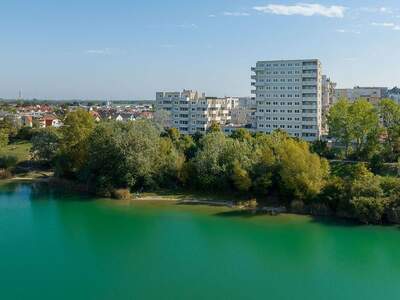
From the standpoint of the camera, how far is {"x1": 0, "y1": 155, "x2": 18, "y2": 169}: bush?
37.8 meters

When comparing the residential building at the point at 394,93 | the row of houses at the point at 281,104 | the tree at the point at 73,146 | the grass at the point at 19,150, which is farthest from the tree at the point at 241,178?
the residential building at the point at 394,93

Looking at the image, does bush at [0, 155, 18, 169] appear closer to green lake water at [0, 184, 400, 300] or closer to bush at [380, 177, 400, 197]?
green lake water at [0, 184, 400, 300]

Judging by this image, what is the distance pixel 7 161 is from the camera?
37844mm

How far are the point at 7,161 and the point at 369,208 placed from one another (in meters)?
29.0

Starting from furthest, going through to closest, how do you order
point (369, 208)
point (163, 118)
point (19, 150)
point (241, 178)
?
1. point (163, 118)
2. point (19, 150)
3. point (241, 178)
4. point (369, 208)

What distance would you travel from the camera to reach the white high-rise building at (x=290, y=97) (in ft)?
143

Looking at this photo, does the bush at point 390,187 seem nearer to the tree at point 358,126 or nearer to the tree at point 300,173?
the tree at point 300,173

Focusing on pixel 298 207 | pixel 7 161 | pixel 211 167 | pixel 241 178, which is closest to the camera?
pixel 298 207

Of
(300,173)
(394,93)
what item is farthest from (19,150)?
(394,93)

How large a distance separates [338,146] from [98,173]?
20097 millimetres

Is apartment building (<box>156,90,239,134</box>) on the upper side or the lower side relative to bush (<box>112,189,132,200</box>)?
upper

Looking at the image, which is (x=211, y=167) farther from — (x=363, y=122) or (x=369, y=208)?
(x=363, y=122)

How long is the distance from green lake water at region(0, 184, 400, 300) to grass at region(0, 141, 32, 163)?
14167 millimetres

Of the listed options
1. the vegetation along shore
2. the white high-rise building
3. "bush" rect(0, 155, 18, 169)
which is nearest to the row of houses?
the white high-rise building
